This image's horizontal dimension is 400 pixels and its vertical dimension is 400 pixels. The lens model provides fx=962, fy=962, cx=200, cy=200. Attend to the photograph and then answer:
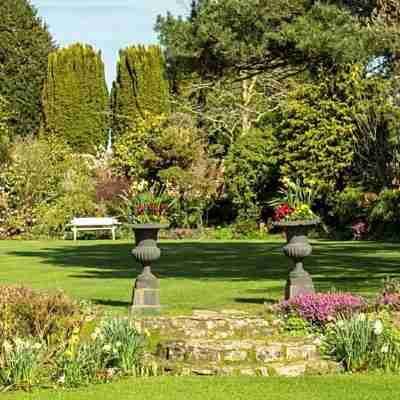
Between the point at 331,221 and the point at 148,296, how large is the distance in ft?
58.6

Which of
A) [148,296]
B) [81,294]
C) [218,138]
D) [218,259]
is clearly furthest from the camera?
[218,138]

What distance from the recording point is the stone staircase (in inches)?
339

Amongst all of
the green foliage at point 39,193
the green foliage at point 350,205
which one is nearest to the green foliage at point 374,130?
the green foliage at point 350,205

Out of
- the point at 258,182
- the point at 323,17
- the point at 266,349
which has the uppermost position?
the point at 323,17

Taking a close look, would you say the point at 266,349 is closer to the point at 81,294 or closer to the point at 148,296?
the point at 148,296

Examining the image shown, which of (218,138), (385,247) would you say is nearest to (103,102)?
(218,138)

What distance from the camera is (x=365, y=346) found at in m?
8.59

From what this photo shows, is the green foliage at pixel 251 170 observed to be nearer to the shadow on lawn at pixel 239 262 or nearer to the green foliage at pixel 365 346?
the shadow on lawn at pixel 239 262

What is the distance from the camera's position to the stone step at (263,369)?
8523 mm

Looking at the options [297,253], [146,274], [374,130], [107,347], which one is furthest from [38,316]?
[374,130]

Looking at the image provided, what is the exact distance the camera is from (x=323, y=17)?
14.6 m

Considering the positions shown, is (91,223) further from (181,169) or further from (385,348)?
(385,348)

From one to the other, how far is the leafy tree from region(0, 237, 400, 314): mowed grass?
18.2 m

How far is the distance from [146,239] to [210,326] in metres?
1.65
